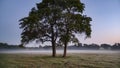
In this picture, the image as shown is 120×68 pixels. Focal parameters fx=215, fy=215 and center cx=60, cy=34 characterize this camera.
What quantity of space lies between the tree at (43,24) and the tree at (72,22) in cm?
25

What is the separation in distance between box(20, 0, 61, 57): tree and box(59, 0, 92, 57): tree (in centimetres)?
25

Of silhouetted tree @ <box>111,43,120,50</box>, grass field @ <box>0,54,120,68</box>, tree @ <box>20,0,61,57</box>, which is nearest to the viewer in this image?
grass field @ <box>0,54,120,68</box>

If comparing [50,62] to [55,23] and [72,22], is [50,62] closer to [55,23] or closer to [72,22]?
[55,23]

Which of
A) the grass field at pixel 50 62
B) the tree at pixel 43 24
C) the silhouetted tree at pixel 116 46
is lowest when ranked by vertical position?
the grass field at pixel 50 62

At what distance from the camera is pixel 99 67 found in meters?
5.84

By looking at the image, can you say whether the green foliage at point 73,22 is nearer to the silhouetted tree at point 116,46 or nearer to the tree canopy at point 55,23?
the tree canopy at point 55,23

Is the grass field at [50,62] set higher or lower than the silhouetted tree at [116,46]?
lower

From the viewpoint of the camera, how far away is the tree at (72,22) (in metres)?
7.77

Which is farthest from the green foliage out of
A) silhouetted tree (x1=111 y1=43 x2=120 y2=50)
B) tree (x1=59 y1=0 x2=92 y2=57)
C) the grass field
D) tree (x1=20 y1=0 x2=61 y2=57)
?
silhouetted tree (x1=111 y1=43 x2=120 y2=50)

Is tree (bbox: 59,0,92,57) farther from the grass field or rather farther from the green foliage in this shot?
the grass field

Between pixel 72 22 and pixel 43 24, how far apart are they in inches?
43.0

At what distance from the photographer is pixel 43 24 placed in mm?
8070

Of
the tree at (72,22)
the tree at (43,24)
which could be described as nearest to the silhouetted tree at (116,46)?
the tree at (72,22)

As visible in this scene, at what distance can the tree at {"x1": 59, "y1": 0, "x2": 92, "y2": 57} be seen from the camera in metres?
7.77
